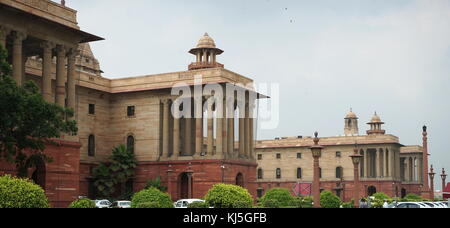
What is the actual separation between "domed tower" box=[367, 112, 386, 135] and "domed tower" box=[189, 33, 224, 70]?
1623 inches

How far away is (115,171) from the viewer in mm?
55344

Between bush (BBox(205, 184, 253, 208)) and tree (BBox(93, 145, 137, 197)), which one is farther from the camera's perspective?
tree (BBox(93, 145, 137, 197))

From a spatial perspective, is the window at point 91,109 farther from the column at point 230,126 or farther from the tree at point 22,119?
the tree at point 22,119

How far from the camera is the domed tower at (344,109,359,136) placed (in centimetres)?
9569

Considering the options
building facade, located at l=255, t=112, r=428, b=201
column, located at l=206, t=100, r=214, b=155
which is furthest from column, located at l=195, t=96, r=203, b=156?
building facade, located at l=255, t=112, r=428, b=201

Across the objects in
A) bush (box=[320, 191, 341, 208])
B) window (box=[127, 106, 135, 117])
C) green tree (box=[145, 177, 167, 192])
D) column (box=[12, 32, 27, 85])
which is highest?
column (box=[12, 32, 27, 85])

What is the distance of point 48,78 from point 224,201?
599 inches

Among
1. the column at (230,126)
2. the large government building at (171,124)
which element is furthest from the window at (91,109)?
the column at (230,126)

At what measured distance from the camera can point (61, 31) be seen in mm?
40062

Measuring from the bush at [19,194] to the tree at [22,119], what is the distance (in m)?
5.57

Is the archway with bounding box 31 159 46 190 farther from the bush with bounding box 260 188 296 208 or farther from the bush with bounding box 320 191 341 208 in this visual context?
the bush with bounding box 320 191 341 208

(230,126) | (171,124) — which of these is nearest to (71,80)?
(171,124)

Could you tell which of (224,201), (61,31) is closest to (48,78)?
(61,31)
